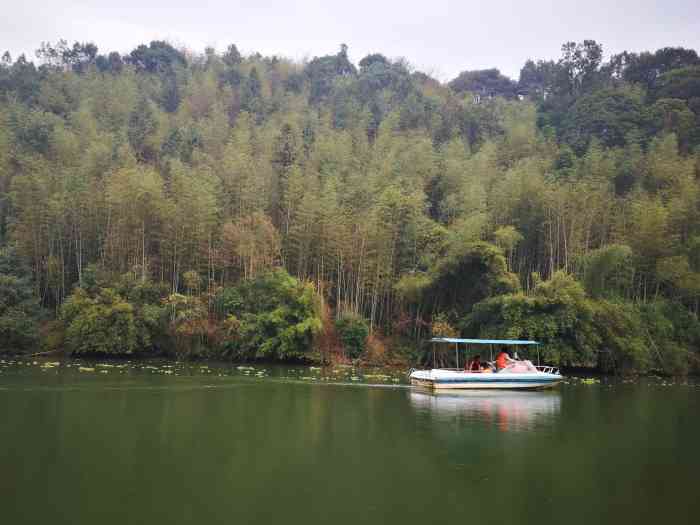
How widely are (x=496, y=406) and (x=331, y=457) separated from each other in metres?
9.32

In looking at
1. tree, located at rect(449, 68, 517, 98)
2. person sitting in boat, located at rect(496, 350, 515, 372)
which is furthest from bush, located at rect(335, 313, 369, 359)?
tree, located at rect(449, 68, 517, 98)

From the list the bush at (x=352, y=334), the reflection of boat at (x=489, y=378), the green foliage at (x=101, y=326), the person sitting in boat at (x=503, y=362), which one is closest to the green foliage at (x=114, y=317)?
the green foliage at (x=101, y=326)

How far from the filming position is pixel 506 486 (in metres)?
10.4

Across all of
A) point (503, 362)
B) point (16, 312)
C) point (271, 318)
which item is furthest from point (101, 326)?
point (503, 362)

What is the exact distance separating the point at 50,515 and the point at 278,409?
9.03 m

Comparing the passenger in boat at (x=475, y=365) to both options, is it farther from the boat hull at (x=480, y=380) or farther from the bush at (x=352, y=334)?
the bush at (x=352, y=334)

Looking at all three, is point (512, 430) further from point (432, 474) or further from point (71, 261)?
point (71, 261)

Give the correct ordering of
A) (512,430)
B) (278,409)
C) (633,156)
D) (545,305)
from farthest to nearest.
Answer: (633,156) → (545,305) → (278,409) → (512,430)

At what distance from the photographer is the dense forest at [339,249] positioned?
30594 mm

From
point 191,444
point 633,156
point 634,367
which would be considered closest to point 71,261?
point 191,444

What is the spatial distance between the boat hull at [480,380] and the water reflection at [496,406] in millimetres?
263

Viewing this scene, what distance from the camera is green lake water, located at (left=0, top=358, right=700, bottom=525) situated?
9.03 metres

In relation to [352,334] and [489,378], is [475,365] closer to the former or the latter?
[489,378]

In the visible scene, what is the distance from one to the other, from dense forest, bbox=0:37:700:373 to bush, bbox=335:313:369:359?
7 cm
